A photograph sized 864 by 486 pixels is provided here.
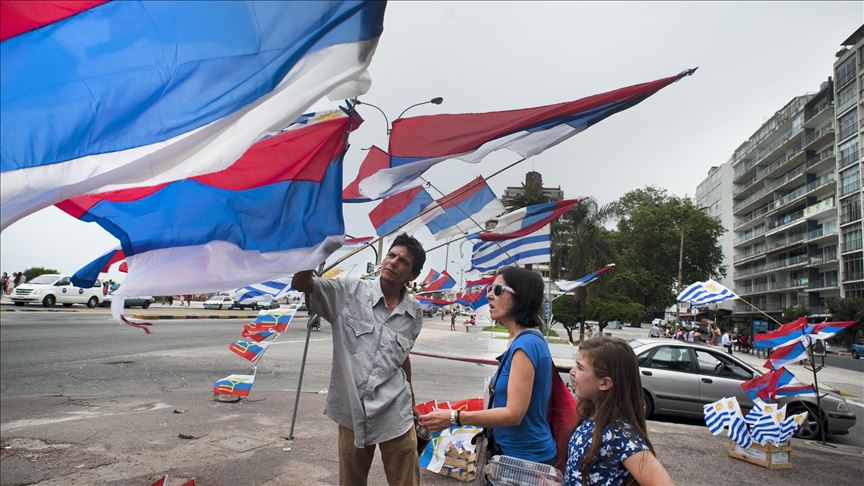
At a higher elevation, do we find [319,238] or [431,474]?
[319,238]

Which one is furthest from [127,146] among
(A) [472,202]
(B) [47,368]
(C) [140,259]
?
(B) [47,368]

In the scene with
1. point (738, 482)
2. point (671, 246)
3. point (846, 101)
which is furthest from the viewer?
point (671, 246)

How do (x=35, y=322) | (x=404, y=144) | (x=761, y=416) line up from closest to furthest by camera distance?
1. (x=404, y=144)
2. (x=761, y=416)
3. (x=35, y=322)

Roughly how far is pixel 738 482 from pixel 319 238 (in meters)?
5.16

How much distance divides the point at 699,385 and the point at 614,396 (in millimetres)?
8170

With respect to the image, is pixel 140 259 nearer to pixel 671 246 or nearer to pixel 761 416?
pixel 761 416

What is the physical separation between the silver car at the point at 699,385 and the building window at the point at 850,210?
45.1m

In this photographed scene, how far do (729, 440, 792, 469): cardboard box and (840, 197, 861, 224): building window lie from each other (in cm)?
4859

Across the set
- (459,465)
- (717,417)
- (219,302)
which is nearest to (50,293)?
(219,302)

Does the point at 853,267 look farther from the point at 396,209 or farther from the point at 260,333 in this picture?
the point at 260,333

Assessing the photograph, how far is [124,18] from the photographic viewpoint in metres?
1.95

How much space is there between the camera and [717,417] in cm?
623

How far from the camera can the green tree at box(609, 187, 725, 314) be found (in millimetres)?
57750

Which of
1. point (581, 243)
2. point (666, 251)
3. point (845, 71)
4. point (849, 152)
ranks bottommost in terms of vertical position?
point (581, 243)
